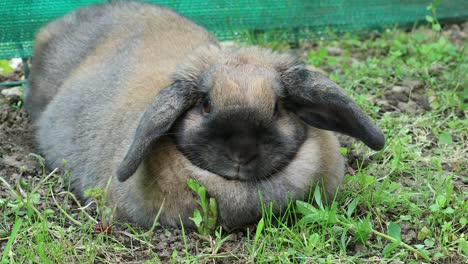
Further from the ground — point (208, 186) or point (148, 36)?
point (148, 36)

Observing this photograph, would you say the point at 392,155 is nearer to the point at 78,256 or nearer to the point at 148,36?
the point at 148,36

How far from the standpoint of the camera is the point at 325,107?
3.93m

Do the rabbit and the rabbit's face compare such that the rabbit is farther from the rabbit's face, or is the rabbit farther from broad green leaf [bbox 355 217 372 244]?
broad green leaf [bbox 355 217 372 244]

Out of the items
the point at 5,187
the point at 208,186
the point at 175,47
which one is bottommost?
the point at 5,187

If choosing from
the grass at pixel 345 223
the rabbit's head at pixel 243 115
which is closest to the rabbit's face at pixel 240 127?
the rabbit's head at pixel 243 115

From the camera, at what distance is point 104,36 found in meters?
5.29

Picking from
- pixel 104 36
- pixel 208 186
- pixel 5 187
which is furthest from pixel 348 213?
pixel 104 36

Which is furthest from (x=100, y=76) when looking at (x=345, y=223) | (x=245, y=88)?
(x=345, y=223)

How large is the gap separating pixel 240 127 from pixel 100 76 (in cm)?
170

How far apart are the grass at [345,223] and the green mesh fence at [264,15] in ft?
4.92

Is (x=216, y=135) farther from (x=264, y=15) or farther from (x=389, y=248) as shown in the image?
(x=264, y=15)

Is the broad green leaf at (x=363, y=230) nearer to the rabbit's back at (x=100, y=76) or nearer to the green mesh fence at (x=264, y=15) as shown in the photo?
the rabbit's back at (x=100, y=76)

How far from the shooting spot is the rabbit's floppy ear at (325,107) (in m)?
3.87

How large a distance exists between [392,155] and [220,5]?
2.19 meters
